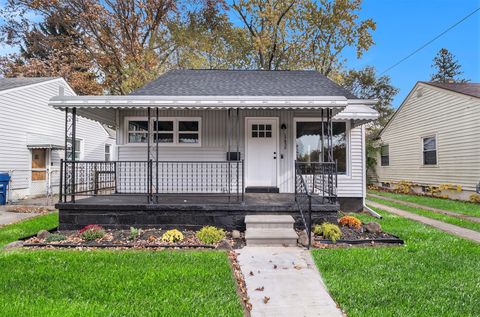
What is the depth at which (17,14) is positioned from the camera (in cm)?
1833

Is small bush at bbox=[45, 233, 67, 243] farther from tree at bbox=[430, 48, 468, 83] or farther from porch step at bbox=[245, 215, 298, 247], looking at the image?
tree at bbox=[430, 48, 468, 83]

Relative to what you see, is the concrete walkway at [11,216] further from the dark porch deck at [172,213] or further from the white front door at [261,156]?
the white front door at [261,156]

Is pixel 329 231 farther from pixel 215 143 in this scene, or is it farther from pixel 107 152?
pixel 107 152

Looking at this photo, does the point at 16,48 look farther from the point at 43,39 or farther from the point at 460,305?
the point at 460,305

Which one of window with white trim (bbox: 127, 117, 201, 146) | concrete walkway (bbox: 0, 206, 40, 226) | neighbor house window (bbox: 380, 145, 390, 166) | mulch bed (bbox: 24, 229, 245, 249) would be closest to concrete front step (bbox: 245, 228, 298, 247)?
mulch bed (bbox: 24, 229, 245, 249)

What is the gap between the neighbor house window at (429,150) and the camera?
14260 mm

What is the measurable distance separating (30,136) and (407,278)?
46.1ft

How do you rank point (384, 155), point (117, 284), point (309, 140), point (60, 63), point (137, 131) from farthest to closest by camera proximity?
point (60, 63) → point (384, 155) → point (309, 140) → point (137, 131) → point (117, 284)

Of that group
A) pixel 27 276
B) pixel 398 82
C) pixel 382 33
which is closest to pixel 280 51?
pixel 382 33

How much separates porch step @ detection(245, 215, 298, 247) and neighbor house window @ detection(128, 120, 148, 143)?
432cm

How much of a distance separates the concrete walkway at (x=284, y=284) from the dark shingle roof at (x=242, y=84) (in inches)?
193

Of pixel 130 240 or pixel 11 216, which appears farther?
pixel 11 216

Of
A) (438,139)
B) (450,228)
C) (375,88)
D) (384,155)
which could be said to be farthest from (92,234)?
(375,88)

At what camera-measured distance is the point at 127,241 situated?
18.5 feet
